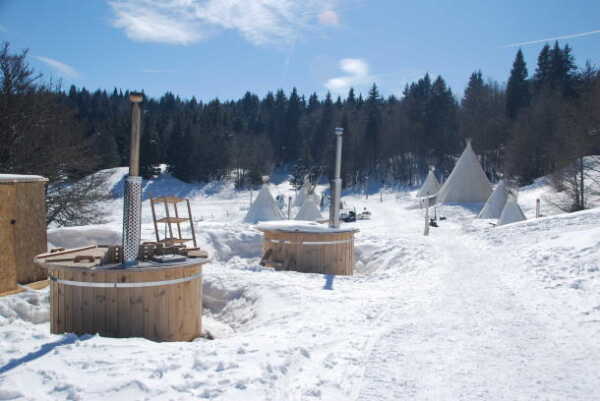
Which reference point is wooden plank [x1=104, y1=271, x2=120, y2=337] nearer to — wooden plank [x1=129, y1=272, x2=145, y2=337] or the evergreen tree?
wooden plank [x1=129, y1=272, x2=145, y2=337]

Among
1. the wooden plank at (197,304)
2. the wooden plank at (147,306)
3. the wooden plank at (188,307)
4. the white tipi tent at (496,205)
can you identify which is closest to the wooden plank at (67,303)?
the wooden plank at (147,306)

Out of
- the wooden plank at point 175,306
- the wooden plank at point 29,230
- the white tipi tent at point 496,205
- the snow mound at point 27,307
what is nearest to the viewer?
the wooden plank at point 175,306

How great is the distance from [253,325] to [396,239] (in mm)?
7895

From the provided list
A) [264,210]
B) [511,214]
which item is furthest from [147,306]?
[511,214]

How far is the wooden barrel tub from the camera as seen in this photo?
15.0ft

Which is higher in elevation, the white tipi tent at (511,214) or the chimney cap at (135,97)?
the chimney cap at (135,97)

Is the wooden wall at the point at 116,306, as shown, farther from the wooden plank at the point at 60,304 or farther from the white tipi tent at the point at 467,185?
the white tipi tent at the point at 467,185

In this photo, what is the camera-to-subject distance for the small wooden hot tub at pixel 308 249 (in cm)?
902

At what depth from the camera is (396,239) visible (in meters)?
12.5

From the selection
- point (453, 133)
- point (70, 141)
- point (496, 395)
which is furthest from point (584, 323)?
point (453, 133)

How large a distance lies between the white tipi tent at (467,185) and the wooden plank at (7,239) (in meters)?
24.9

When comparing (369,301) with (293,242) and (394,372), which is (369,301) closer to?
(394,372)

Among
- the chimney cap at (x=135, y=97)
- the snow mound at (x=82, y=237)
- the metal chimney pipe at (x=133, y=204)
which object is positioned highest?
the chimney cap at (x=135, y=97)

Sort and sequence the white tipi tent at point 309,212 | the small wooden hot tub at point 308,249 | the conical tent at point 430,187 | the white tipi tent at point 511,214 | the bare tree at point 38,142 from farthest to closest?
Result: the conical tent at point 430,187 → the white tipi tent at point 309,212 → the white tipi tent at point 511,214 → the bare tree at point 38,142 → the small wooden hot tub at point 308,249
